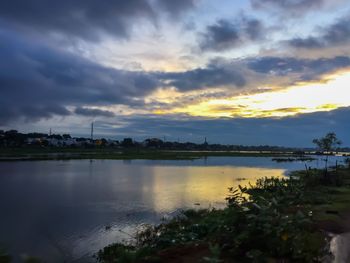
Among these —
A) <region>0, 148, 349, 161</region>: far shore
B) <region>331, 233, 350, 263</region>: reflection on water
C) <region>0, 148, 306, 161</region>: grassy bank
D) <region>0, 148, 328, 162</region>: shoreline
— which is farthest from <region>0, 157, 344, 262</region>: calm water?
<region>0, 148, 306, 161</region>: grassy bank

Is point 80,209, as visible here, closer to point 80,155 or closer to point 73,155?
point 80,155

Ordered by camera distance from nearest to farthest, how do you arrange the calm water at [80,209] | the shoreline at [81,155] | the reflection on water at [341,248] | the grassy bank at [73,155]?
the reflection on water at [341,248]
the calm water at [80,209]
the shoreline at [81,155]
the grassy bank at [73,155]

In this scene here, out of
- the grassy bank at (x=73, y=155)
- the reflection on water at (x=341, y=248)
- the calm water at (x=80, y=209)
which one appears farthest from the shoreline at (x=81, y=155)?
the reflection on water at (x=341, y=248)

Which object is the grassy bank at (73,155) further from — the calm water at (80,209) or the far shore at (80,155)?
the calm water at (80,209)

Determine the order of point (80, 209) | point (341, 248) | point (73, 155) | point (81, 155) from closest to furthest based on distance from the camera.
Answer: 1. point (341, 248)
2. point (80, 209)
3. point (81, 155)
4. point (73, 155)

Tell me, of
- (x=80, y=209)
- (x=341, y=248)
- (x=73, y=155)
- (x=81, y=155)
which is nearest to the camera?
(x=341, y=248)

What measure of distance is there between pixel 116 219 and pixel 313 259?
13513mm

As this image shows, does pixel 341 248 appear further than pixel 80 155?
No

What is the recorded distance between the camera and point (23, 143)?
136625 millimetres

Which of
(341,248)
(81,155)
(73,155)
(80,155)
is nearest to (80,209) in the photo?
(341,248)

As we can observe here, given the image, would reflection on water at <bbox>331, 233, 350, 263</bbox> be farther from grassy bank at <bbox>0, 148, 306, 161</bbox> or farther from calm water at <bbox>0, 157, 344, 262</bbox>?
grassy bank at <bbox>0, 148, 306, 161</bbox>

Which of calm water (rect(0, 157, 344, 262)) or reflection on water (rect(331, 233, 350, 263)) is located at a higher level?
reflection on water (rect(331, 233, 350, 263))

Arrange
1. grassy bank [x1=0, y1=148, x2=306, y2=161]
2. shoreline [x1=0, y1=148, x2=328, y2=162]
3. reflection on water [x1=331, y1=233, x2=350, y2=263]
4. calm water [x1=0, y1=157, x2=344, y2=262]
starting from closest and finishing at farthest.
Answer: reflection on water [x1=331, y1=233, x2=350, y2=263] → calm water [x1=0, y1=157, x2=344, y2=262] → shoreline [x1=0, y1=148, x2=328, y2=162] → grassy bank [x1=0, y1=148, x2=306, y2=161]

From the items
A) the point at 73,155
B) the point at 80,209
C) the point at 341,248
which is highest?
the point at 73,155
